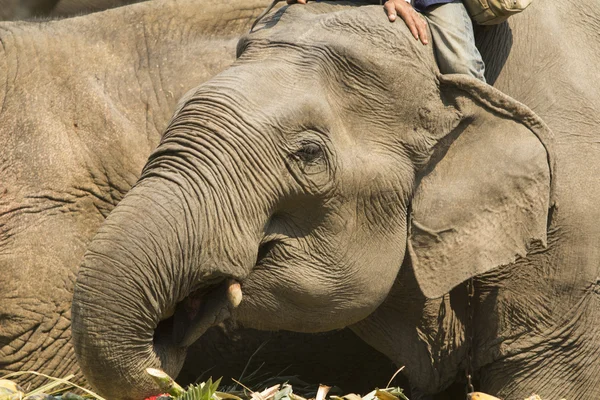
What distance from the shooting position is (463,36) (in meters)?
4.27

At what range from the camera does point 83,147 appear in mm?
4977

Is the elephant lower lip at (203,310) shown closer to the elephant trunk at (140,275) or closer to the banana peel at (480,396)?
the elephant trunk at (140,275)

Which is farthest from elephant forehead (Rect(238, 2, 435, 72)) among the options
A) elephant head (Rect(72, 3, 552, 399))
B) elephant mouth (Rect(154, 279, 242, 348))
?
elephant mouth (Rect(154, 279, 242, 348))

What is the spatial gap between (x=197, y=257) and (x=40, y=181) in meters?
1.33

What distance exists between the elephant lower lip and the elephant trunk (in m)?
0.02

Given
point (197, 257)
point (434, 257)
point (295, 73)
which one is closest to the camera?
point (197, 257)

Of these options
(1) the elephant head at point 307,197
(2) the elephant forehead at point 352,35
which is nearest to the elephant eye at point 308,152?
(1) the elephant head at point 307,197

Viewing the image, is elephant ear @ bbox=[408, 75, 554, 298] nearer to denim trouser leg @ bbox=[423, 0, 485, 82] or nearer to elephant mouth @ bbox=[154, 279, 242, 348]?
denim trouser leg @ bbox=[423, 0, 485, 82]

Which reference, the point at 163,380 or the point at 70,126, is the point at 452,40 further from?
the point at 70,126

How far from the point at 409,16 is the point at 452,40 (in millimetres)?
157

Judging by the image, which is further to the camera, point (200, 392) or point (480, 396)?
point (480, 396)

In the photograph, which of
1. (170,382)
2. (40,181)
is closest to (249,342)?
(40,181)

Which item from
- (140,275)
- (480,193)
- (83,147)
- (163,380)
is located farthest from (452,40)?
(83,147)

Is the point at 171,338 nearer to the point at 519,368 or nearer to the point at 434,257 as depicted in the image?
the point at 434,257
